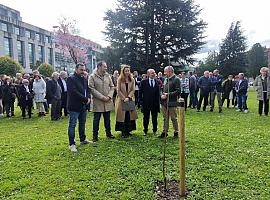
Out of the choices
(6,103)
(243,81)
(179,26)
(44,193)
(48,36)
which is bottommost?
(44,193)

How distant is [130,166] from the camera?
5.83 metres

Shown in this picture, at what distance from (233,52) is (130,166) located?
47278 mm

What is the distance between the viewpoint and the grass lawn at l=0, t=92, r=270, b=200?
4656 mm

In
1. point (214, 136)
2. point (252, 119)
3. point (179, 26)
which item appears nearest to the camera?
point (214, 136)

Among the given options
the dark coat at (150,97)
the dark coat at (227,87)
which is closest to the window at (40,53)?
the dark coat at (227,87)

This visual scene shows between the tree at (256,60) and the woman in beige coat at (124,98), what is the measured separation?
64.4 meters

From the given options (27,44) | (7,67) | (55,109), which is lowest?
(55,109)

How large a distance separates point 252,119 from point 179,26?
16.3 meters

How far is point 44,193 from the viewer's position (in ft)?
15.3

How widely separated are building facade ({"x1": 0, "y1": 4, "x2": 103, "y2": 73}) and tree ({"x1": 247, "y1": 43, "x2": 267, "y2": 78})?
117 feet

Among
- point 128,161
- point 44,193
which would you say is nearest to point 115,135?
point 128,161

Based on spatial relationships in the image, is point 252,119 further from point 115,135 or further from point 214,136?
point 115,135

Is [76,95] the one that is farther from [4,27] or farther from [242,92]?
[4,27]

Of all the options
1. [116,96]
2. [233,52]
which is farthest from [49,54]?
[116,96]
